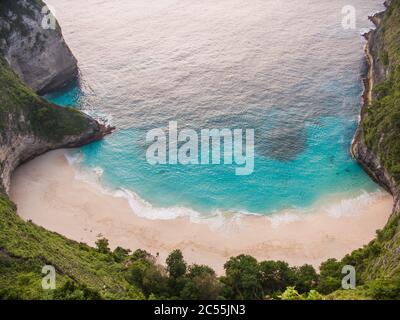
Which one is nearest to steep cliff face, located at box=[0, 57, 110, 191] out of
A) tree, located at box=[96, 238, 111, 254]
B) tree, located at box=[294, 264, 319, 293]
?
tree, located at box=[96, 238, 111, 254]

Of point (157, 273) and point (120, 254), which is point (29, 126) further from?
point (157, 273)

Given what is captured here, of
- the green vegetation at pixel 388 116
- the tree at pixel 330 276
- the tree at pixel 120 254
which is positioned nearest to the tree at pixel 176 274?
the tree at pixel 120 254

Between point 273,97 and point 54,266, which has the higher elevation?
point 273,97

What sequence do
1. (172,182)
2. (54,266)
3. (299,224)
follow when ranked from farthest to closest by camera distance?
1. (172,182)
2. (299,224)
3. (54,266)

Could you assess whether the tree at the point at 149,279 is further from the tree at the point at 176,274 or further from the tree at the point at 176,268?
the tree at the point at 176,268

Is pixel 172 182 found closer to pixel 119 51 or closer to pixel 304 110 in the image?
pixel 304 110
